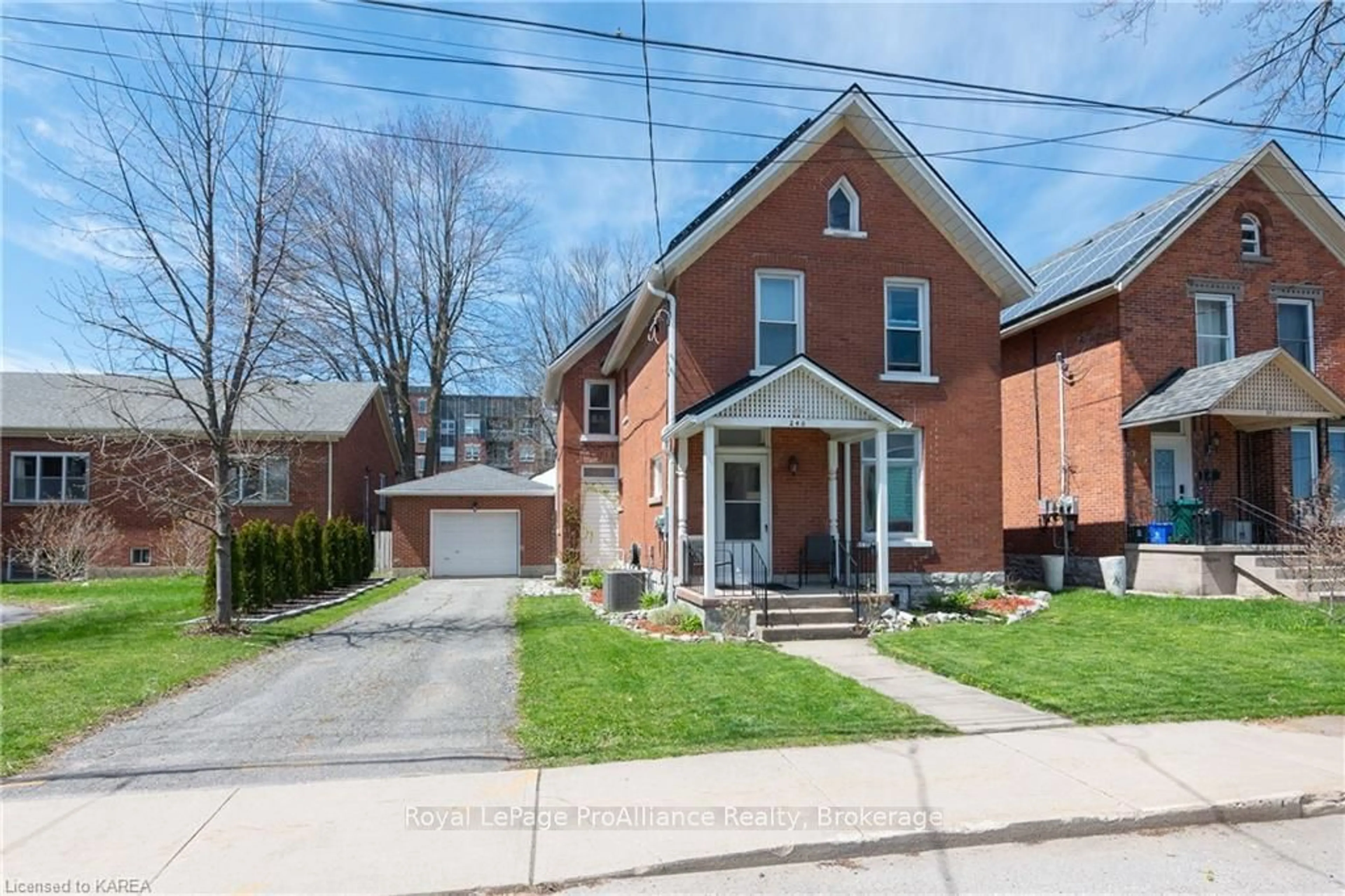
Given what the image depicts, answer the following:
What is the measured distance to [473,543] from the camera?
90.1ft

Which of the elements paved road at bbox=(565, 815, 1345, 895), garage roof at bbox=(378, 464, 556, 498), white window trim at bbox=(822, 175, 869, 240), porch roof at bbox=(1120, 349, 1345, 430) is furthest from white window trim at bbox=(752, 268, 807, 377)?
garage roof at bbox=(378, 464, 556, 498)

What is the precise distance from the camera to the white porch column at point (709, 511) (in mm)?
12531

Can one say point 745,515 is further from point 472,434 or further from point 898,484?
point 472,434

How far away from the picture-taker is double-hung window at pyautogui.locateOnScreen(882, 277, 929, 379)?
50.8 ft

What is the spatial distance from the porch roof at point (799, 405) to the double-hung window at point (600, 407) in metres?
10.1

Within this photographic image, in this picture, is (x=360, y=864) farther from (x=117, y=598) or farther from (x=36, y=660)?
(x=117, y=598)

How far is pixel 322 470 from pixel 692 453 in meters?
16.6

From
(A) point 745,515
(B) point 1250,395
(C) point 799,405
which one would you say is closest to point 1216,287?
(B) point 1250,395

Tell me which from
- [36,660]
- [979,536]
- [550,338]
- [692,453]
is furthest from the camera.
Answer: [550,338]

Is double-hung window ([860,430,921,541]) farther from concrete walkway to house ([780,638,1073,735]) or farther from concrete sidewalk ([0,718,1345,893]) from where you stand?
concrete sidewalk ([0,718,1345,893])

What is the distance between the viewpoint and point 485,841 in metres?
4.96

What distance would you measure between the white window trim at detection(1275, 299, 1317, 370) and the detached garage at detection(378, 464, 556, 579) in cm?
1940

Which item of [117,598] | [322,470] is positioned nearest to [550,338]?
[322,470]

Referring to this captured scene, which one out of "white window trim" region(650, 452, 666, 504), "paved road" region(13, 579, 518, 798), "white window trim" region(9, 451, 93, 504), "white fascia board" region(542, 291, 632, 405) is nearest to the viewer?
"paved road" region(13, 579, 518, 798)
